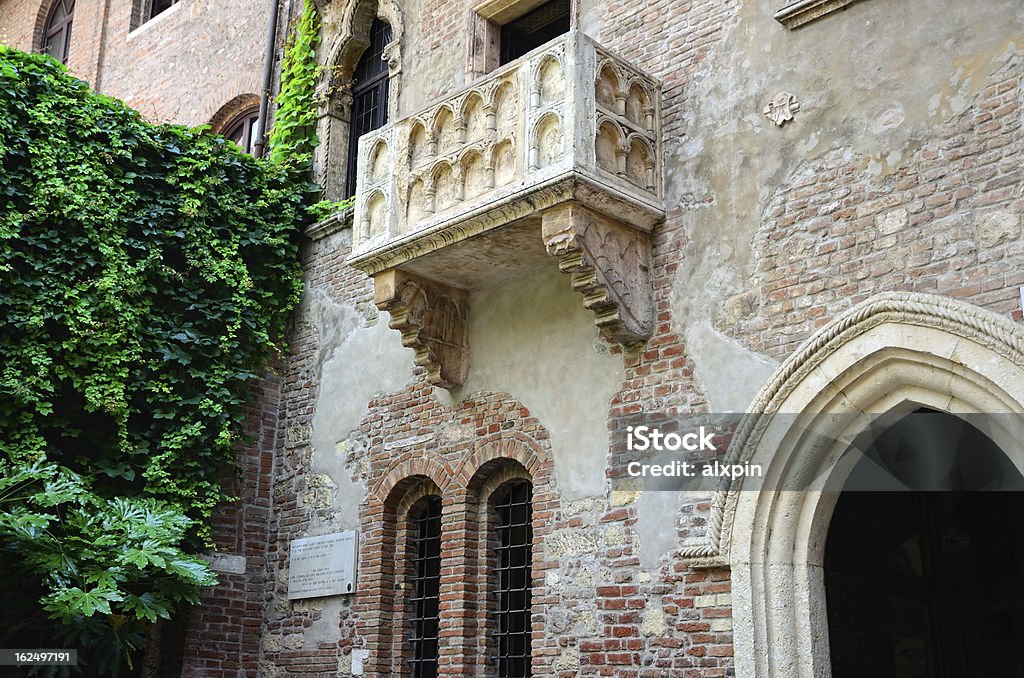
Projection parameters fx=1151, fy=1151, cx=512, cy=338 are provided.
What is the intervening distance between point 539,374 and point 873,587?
8.74 feet

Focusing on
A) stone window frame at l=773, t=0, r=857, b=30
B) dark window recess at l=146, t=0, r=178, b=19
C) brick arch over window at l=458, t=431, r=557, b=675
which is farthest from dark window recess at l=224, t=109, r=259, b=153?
stone window frame at l=773, t=0, r=857, b=30

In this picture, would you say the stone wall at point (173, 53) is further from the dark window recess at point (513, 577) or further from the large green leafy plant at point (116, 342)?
the dark window recess at point (513, 577)

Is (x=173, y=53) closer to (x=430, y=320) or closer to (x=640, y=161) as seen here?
(x=430, y=320)

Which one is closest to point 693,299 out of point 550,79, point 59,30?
point 550,79

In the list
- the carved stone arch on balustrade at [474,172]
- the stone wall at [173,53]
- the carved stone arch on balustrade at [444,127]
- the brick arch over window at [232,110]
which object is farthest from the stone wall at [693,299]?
the stone wall at [173,53]

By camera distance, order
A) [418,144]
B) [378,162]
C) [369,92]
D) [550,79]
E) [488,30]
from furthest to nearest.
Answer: [369,92] < [488,30] < [378,162] < [418,144] < [550,79]

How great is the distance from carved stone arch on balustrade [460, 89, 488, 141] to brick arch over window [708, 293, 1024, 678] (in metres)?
2.77

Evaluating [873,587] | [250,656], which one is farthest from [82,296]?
[873,587]

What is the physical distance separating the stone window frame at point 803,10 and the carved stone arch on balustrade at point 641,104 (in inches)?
38.8

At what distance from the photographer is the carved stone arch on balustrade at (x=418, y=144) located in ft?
27.6

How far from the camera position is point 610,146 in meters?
7.56

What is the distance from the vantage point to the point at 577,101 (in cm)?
732

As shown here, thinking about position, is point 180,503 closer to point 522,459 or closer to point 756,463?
point 522,459

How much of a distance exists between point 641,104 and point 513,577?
3508 millimetres
